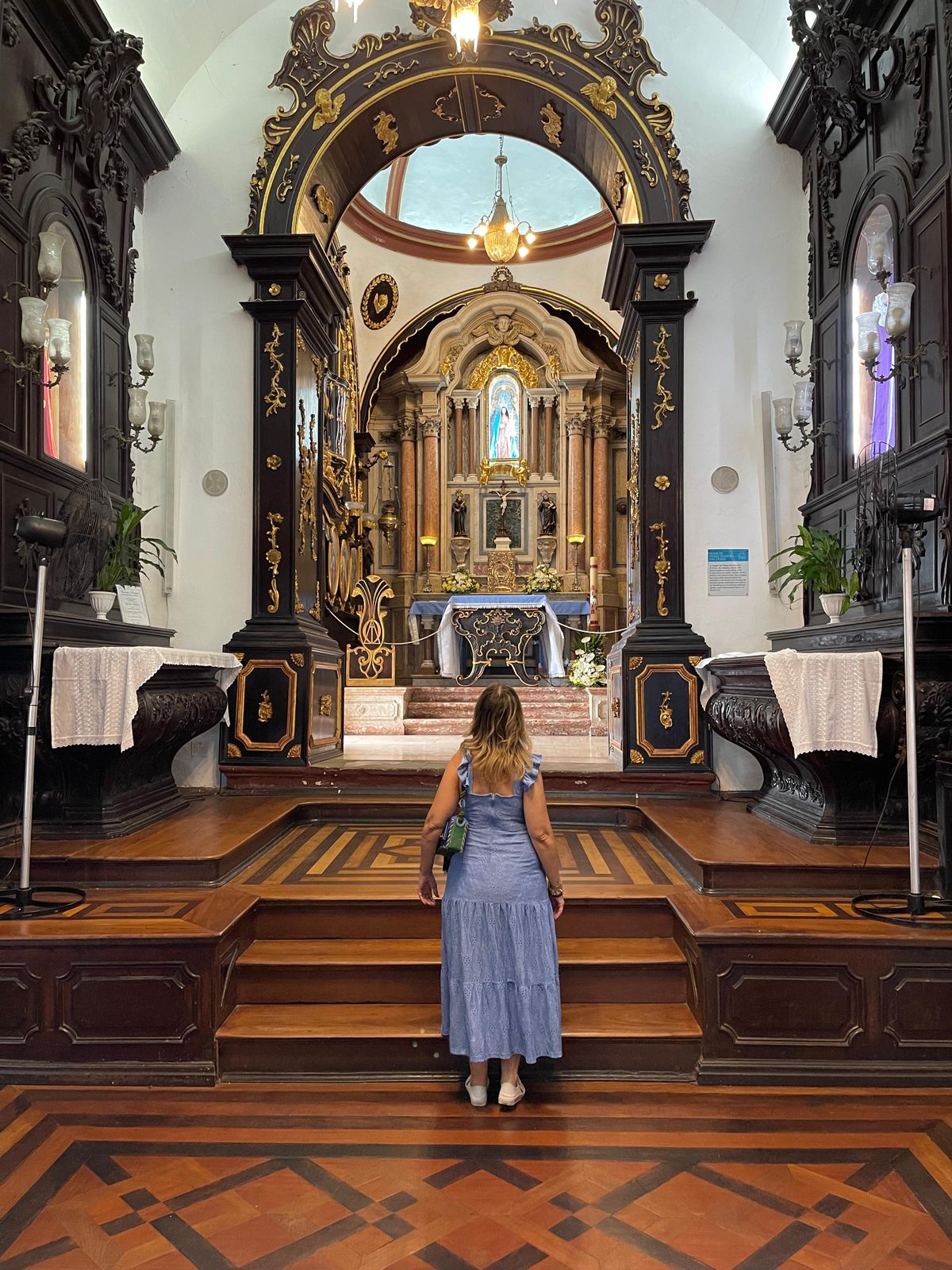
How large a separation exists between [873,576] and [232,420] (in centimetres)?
456

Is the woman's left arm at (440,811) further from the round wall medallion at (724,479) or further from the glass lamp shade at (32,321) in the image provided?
the round wall medallion at (724,479)

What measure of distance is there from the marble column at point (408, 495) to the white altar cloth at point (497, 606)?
3.65 metres

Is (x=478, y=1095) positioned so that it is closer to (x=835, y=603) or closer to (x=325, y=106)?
(x=835, y=603)

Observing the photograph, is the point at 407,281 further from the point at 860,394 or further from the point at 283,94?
the point at 860,394

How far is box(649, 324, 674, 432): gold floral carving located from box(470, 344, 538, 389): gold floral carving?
9369mm

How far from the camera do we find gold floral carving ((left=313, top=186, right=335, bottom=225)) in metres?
7.43

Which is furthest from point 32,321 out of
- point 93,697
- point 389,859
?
point 389,859

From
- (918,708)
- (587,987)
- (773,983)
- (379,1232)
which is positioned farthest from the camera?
(918,708)

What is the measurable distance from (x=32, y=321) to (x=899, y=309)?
4.32 m

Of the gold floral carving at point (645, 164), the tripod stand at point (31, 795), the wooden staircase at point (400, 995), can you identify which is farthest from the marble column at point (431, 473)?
the wooden staircase at point (400, 995)

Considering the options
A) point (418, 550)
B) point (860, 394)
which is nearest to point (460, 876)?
point (860, 394)

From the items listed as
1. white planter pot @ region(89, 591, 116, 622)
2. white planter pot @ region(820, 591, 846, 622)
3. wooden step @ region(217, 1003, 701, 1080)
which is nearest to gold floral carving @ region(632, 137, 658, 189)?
white planter pot @ region(820, 591, 846, 622)

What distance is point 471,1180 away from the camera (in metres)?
2.71

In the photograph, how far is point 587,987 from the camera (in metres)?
3.81
